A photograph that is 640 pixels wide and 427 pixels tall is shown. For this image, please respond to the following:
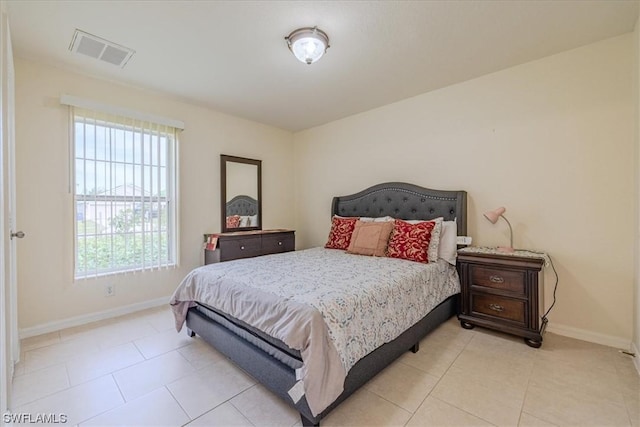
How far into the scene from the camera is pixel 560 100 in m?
2.45

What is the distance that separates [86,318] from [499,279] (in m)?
3.91

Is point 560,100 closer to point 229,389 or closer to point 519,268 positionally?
point 519,268

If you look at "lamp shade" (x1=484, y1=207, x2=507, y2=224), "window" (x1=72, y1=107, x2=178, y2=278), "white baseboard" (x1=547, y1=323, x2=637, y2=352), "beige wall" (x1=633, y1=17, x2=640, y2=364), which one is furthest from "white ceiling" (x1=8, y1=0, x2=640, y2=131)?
"white baseboard" (x1=547, y1=323, x2=637, y2=352)

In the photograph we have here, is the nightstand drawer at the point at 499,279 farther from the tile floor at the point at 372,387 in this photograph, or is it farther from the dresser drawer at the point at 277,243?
the dresser drawer at the point at 277,243

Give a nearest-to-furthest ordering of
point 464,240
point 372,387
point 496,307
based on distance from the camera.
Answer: point 372,387, point 496,307, point 464,240

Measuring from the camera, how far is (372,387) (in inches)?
69.1

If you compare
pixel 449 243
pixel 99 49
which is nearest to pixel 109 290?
pixel 99 49

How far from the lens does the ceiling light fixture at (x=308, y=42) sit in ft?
6.81

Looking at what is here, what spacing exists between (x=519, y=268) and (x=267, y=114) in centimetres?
343

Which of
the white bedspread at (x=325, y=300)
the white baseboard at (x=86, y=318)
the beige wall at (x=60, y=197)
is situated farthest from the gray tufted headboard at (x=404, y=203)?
the white baseboard at (x=86, y=318)

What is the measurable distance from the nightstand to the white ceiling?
176 cm

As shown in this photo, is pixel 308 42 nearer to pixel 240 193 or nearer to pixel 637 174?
pixel 240 193

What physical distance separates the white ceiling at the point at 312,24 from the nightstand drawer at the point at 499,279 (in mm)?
1883

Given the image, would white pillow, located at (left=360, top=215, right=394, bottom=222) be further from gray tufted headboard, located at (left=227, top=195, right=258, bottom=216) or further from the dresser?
gray tufted headboard, located at (left=227, top=195, right=258, bottom=216)
